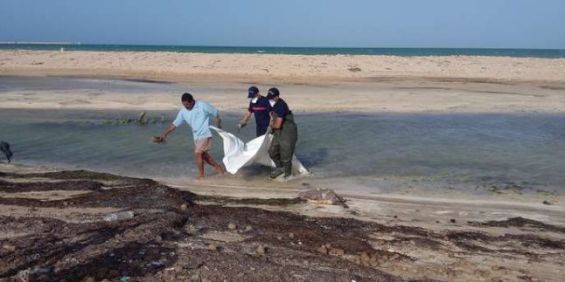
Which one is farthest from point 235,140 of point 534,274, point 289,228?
point 534,274

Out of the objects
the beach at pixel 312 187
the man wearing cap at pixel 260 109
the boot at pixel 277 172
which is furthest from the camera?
the man wearing cap at pixel 260 109

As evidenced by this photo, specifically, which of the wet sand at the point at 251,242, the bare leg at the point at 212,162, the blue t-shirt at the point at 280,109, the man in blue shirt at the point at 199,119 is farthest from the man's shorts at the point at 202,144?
the wet sand at the point at 251,242

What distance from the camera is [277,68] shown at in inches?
1314

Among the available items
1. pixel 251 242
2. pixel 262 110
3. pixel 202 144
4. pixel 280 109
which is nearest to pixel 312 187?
pixel 280 109

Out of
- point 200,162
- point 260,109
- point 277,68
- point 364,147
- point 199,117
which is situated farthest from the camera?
point 277,68

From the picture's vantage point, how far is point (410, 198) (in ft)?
30.8

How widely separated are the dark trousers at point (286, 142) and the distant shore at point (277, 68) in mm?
17796

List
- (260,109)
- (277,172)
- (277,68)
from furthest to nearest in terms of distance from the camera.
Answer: (277,68) < (260,109) < (277,172)

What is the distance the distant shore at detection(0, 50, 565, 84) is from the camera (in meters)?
30.9

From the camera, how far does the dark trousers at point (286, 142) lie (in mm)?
10367

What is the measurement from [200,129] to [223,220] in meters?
3.38

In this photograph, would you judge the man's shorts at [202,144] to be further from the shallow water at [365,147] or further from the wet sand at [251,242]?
the wet sand at [251,242]

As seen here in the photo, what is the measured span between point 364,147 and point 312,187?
12.7 ft

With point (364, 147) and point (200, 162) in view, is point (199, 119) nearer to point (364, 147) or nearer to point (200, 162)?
point (200, 162)
